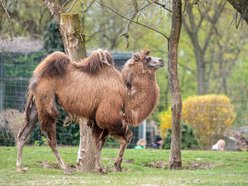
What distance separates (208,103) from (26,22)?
1351 centimetres

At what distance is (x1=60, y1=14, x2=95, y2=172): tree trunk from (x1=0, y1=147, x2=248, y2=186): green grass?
488mm

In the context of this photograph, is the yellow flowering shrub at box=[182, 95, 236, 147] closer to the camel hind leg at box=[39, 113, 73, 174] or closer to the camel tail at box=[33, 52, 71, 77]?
the camel hind leg at box=[39, 113, 73, 174]

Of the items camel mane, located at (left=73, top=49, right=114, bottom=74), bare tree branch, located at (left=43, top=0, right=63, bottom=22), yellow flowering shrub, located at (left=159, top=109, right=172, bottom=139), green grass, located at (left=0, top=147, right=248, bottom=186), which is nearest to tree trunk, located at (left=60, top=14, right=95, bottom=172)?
bare tree branch, located at (left=43, top=0, right=63, bottom=22)

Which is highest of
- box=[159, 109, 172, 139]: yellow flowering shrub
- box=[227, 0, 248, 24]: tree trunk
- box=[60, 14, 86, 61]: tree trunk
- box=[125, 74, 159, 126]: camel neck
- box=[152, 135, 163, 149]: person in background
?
box=[227, 0, 248, 24]: tree trunk

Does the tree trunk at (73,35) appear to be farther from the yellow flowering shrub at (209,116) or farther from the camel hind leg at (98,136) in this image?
the yellow flowering shrub at (209,116)

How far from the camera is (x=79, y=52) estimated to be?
44.9 feet

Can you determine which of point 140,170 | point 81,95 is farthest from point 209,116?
point 81,95

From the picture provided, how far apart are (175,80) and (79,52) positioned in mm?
2224

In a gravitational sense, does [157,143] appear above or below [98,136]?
below

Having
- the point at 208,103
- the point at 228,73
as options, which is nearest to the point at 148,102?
the point at 208,103

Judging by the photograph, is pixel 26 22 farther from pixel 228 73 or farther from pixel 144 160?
pixel 144 160

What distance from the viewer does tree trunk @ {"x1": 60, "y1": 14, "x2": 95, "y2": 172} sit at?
13500mm

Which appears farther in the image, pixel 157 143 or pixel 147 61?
pixel 157 143

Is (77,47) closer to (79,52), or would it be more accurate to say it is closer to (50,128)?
(79,52)
